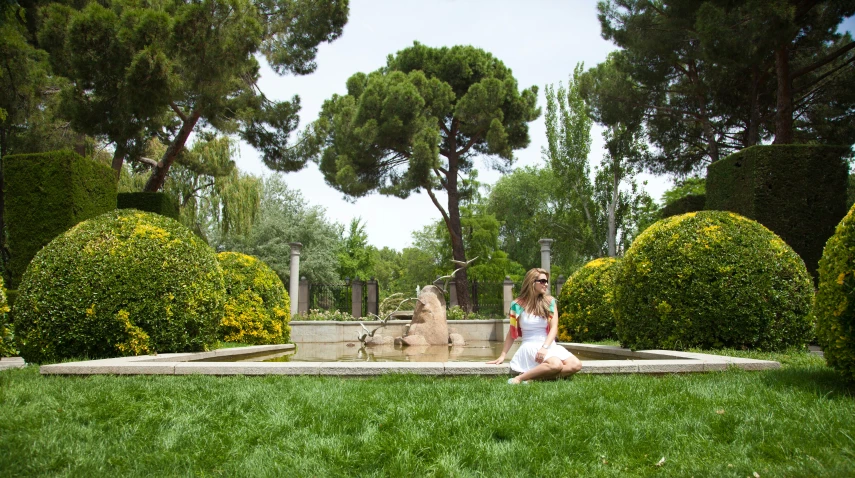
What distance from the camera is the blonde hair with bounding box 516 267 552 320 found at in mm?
5383

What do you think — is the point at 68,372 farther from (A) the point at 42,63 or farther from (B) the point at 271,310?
(A) the point at 42,63

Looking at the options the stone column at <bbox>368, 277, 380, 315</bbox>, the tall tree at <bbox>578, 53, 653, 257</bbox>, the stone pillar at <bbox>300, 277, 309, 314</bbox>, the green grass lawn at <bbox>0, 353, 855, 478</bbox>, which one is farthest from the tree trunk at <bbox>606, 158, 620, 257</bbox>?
the green grass lawn at <bbox>0, 353, 855, 478</bbox>

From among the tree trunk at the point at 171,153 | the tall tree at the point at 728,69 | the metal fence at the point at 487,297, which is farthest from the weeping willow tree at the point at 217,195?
the tall tree at the point at 728,69

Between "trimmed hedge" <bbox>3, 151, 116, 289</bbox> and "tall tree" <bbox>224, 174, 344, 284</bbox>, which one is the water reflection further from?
"tall tree" <bbox>224, 174, 344, 284</bbox>

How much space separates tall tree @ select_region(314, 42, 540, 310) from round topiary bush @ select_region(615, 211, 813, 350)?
17.3 m

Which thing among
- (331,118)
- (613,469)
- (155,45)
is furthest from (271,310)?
(331,118)

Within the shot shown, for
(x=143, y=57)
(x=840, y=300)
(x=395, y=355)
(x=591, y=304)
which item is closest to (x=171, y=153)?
(x=143, y=57)

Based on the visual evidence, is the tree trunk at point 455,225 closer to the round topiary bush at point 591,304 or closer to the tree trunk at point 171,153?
the tree trunk at point 171,153

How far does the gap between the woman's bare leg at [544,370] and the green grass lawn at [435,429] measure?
26 cm

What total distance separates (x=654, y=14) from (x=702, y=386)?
62.3ft

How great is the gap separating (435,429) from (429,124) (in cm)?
2279

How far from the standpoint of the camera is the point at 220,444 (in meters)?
3.22

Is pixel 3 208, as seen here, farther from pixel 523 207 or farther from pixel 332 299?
pixel 523 207

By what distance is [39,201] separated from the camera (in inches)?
452
